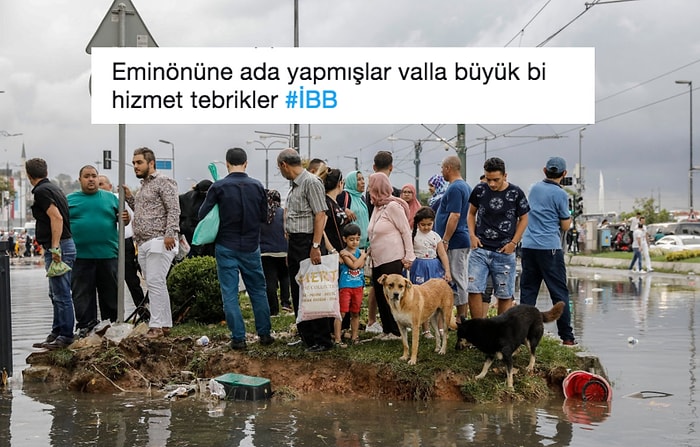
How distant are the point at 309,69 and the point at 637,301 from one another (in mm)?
10647

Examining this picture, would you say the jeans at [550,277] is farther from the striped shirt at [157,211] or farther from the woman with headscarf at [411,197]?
the striped shirt at [157,211]

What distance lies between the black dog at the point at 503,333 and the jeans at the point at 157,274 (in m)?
3.53

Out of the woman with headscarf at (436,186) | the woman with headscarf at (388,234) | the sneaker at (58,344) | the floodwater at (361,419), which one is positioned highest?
the woman with headscarf at (436,186)

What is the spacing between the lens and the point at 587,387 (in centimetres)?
785

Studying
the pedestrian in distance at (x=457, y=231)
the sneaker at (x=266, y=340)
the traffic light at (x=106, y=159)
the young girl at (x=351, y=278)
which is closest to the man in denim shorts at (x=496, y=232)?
the pedestrian in distance at (x=457, y=231)

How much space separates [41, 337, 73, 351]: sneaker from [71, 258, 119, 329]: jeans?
0.67 metres

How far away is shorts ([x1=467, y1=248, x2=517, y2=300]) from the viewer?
9156 mm

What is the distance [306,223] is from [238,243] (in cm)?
78

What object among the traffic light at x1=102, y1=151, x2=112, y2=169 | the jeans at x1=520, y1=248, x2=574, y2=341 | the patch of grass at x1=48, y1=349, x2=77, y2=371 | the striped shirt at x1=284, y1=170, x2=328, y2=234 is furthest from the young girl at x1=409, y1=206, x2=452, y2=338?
the traffic light at x1=102, y1=151, x2=112, y2=169

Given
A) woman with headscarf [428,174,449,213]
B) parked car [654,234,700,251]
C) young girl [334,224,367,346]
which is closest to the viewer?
young girl [334,224,367,346]

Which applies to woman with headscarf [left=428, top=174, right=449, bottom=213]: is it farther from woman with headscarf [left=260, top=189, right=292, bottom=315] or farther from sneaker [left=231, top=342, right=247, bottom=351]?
sneaker [left=231, top=342, right=247, bottom=351]

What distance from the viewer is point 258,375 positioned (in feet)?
28.2

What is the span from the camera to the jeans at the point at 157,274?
9.62 metres

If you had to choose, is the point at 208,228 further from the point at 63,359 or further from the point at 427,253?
the point at 427,253
